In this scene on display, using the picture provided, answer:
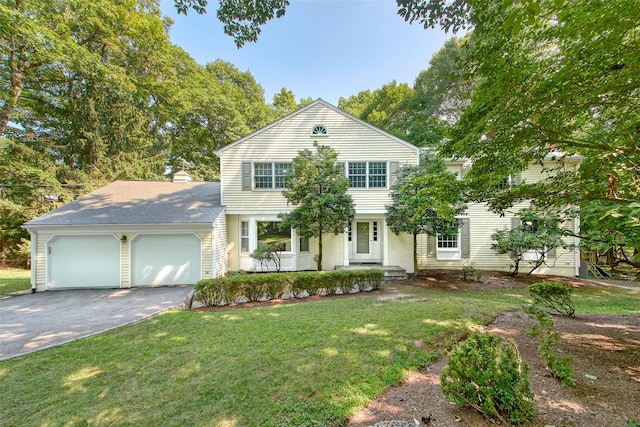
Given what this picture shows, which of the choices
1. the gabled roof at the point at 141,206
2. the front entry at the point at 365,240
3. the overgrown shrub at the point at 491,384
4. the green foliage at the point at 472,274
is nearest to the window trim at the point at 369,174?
the front entry at the point at 365,240

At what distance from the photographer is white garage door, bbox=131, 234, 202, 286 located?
9070mm

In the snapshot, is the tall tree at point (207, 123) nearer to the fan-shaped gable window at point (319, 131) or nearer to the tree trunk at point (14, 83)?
the tree trunk at point (14, 83)

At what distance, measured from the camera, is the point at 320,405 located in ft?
8.16

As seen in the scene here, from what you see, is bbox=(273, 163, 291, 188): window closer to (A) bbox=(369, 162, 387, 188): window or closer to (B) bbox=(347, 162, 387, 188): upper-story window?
(B) bbox=(347, 162, 387, 188): upper-story window

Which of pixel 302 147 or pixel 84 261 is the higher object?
pixel 302 147

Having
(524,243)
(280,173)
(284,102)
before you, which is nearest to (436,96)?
(524,243)

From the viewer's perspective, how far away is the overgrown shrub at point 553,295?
4.87 meters

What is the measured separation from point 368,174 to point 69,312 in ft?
35.5

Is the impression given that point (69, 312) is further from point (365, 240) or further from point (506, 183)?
point (506, 183)

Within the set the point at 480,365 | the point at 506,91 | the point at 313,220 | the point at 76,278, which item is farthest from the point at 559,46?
the point at 76,278

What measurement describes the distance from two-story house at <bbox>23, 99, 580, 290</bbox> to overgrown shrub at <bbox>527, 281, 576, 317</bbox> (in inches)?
229

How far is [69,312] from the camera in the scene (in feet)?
20.8

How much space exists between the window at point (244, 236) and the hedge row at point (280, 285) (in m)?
3.73

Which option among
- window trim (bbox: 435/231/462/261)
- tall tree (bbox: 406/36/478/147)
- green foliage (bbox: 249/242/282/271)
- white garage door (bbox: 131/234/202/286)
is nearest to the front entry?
window trim (bbox: 435/231/462/261)
